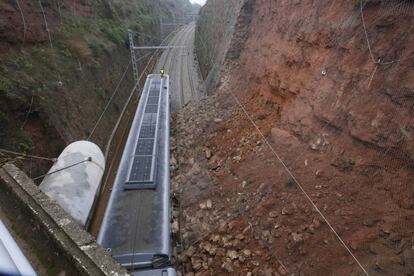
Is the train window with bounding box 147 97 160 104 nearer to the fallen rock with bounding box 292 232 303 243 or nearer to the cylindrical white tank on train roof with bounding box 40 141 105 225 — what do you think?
the cylindrical white tank on train roof with bounding box 40 141 105 225

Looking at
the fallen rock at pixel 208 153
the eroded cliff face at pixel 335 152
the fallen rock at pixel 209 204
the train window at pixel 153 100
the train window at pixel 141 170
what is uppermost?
the eroded cliff face at pixel 335 152

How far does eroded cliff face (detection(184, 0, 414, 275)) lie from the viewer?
6867 millimetres

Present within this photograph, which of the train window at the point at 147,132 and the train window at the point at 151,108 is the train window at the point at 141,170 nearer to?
the train window at the point at 147,132

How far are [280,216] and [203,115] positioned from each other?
991 cm

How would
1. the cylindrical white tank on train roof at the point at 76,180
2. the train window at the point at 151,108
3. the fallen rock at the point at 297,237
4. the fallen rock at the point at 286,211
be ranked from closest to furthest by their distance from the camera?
the fallen rock at the point at 297,237
the fallen rock at the point at 286,211
the cylindrical white tank on train roof at the point at 76,180
the train window at the point at 151,108

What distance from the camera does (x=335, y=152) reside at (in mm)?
8484

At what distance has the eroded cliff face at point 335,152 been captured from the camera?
6867mm

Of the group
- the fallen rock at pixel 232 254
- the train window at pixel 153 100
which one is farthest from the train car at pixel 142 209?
the train window at pixel 153 100

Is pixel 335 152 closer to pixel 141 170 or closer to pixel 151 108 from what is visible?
pixel 141 170

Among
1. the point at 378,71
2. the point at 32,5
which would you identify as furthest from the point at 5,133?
the point at 378,71

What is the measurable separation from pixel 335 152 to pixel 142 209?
5.98m

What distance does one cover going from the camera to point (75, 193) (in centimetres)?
979

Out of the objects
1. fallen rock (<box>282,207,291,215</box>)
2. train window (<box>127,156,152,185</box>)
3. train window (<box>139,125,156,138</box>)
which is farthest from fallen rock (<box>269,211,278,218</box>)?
train window (<box>139,125,156,138</box>)

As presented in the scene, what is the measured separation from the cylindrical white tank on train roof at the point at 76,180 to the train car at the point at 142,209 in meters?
0.82
